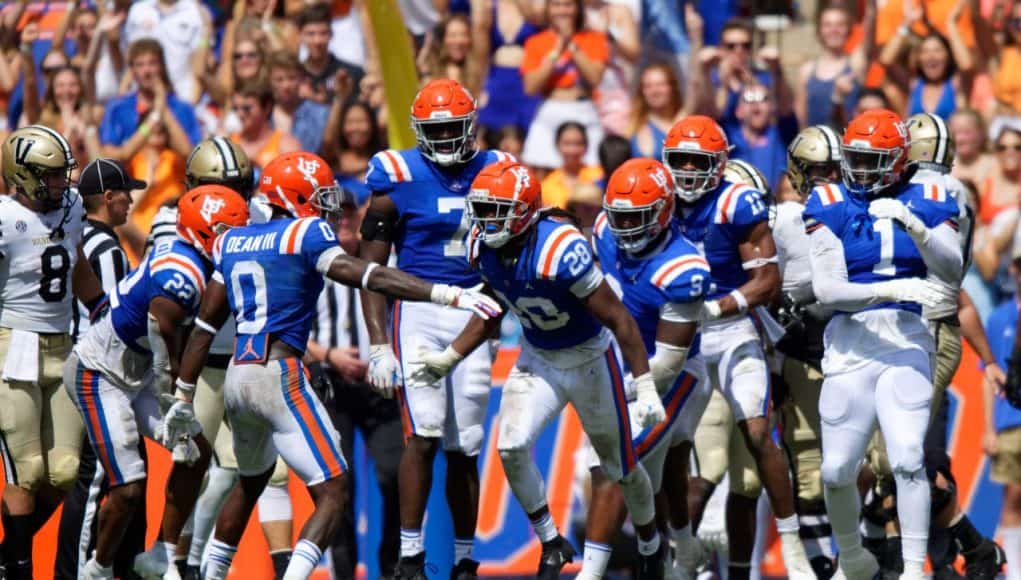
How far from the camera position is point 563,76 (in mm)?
12070

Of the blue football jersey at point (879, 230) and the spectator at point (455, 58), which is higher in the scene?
the spectator at point (455, 58)

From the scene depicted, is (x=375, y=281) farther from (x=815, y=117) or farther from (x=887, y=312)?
Result: (x=815, y=117)

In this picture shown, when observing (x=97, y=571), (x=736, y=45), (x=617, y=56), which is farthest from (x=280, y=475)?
(x=736, y=45)

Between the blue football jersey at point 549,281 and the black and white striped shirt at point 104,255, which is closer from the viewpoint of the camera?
the blue football jersey at point 549,281

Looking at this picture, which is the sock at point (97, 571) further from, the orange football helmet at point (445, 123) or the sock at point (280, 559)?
the orange football helmet at point (445, 123)

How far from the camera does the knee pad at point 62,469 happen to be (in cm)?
834

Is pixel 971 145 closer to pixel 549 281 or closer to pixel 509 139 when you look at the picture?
pixel 509 139

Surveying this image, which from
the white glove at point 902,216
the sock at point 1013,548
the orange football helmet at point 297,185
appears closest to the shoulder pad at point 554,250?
the orange football helmet at point 297,185

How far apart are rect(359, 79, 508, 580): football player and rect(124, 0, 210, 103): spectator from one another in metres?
5.05

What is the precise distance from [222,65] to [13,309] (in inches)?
182

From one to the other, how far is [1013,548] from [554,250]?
12.7 feet

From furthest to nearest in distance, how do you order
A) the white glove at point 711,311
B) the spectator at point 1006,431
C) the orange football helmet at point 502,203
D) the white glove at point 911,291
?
1. the spectator at point 1006,431
2. the white glove at point 711,311
3. the white glove at point 911,291
4. the orange football helmet at point 502,203

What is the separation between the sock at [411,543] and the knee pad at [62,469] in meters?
1.68

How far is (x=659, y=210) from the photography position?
792cm
